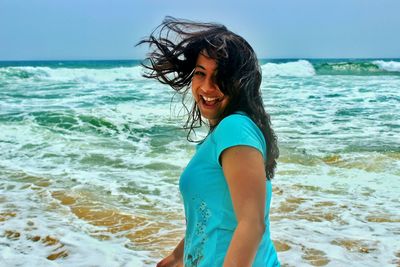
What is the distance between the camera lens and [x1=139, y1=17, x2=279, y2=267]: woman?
4.20 ft

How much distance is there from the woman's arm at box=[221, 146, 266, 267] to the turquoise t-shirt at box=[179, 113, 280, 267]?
32 millimetres

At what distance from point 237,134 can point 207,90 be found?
0.77ft

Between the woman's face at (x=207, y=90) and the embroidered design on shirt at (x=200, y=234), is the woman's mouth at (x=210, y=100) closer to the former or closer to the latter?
the woman's face at (x=207, y=90)

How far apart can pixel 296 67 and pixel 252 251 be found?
41118 millimetres

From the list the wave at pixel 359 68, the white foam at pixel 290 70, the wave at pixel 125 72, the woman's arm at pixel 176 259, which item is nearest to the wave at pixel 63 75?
the wave at pixel 125 72

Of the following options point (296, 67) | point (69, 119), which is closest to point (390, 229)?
point (69, 119)

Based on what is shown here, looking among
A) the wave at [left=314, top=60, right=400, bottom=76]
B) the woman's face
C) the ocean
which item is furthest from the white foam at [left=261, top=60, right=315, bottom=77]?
the woman's face

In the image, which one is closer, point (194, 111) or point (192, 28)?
point (192, 28)

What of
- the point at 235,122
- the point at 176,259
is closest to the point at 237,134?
the point at 235,122

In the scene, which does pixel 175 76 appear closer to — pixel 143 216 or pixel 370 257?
pixel 370 257

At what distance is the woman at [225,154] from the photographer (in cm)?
128

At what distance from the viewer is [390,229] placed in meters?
4.78

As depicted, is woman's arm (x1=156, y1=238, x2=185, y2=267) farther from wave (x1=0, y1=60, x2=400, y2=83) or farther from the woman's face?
wave (x1=0, y1=60, x2=400, y2=83)

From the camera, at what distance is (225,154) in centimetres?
130
